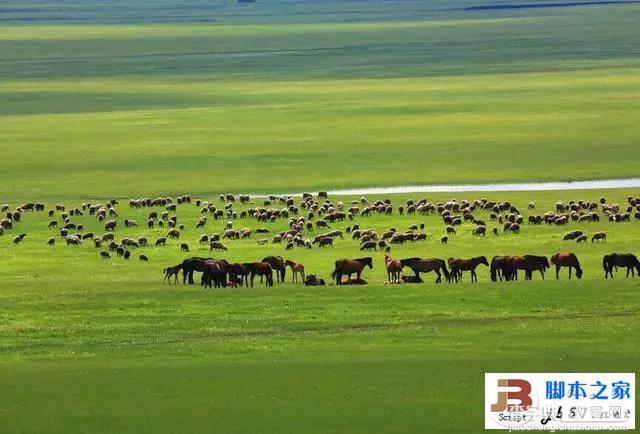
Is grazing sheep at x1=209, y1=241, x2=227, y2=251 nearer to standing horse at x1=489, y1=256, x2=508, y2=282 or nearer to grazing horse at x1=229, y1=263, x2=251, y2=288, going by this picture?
grazing horse at x1=229, y1=263, x2=251, y2=288

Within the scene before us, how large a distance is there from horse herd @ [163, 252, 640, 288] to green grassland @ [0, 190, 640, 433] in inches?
14.9

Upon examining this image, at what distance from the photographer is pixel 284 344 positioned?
79.7 feet

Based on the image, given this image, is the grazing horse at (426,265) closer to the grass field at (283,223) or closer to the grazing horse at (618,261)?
the grass field at (283,223)

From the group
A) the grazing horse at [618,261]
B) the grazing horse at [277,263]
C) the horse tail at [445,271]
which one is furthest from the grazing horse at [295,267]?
the grazing horse at [618,261]

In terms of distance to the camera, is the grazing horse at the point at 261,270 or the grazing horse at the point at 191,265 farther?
the grazing horse at the point at 191,265

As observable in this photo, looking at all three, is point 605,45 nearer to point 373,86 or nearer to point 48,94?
point 373,86

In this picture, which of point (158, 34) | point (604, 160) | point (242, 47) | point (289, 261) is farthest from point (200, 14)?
point (289, 261)

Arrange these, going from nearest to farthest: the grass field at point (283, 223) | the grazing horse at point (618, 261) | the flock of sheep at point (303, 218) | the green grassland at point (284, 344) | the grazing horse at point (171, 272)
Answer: the green grassland at point (284, 344) → the grass field at point (283, 223) → the grazing horse at point (618, 261) → the grazing horse at point (171, 272) → the flock of sheep at point (303, 218)

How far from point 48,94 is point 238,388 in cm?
6811

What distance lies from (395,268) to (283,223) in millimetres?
9807

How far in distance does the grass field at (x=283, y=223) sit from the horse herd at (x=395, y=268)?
654 millimetres

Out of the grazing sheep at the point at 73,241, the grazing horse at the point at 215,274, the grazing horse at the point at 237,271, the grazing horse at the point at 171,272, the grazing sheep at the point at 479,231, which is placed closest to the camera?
the grazing horse at the point at 215,274

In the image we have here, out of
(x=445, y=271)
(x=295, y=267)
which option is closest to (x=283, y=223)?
(x=295, y=267)

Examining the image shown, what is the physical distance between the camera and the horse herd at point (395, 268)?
30281mm
